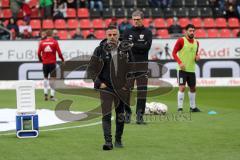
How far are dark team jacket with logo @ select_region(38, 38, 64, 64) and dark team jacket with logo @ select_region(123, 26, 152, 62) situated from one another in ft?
22.3

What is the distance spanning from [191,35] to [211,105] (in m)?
3.10

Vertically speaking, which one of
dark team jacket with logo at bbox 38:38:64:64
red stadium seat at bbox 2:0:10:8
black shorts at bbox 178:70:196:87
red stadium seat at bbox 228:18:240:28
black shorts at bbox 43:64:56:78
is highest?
red stadium seat at bbox 2:0:10:8

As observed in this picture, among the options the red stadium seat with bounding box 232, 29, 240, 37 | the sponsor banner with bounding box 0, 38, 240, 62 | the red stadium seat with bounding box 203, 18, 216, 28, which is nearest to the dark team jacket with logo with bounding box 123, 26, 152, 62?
the sponsor banner with bounding box 0, 38, 240, 62

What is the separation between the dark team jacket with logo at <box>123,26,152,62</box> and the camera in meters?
14.7

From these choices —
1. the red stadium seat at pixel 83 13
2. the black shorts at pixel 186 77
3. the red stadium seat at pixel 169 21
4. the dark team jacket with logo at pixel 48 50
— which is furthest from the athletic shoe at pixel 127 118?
the red stadium seat at pixel 83 13

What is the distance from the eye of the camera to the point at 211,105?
1950 centimetres

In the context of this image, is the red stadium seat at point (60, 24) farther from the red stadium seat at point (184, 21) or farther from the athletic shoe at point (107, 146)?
the athletic shoe at point (107, 146)

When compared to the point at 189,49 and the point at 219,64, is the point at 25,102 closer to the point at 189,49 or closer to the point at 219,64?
the point at 189,49

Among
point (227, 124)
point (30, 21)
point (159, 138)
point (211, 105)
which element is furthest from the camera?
point (30, 21)

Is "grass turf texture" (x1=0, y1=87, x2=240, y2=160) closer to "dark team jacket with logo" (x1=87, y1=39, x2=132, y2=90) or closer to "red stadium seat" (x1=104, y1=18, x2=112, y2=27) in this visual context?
"dark team jacket with logo" (x1=87, y1=39, x2=132, y2=90)

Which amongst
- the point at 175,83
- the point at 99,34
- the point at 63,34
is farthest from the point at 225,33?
the point at 63,34

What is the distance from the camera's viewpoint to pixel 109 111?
1102cm

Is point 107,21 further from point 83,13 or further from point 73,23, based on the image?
point 73,23

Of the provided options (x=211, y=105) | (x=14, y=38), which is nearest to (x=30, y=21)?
(x=14, y=38)
